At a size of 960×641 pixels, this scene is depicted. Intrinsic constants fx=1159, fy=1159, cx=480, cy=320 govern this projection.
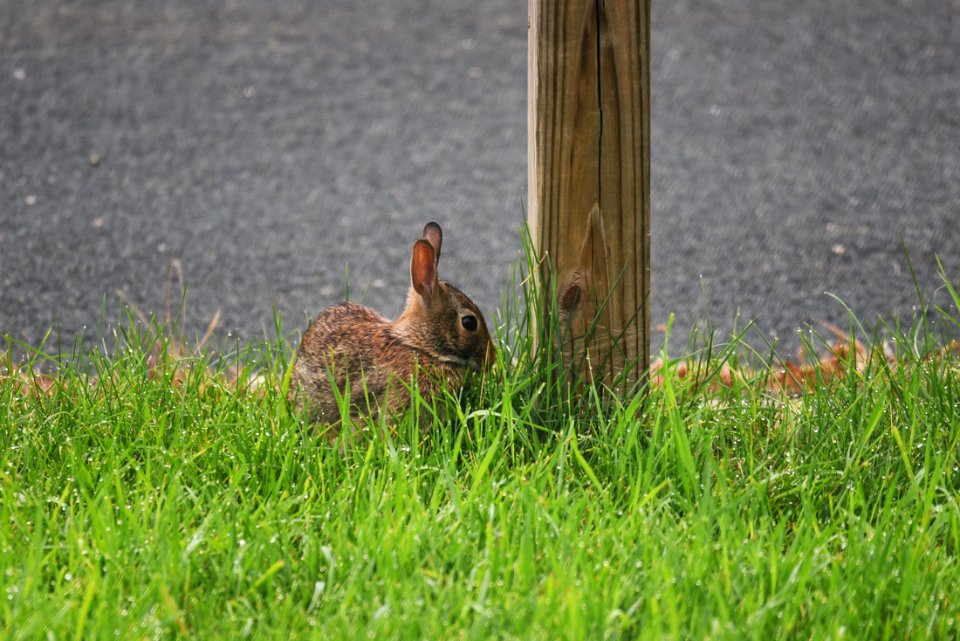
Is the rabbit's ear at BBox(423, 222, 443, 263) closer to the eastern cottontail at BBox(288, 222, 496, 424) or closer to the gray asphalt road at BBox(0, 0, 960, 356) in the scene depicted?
the eastern cottontail at BBox(288, 222, 496, 424)

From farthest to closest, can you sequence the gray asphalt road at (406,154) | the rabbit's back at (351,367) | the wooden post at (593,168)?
the gray asphalt road at (406,154)
the rabbit's back at (351,367)
the wooden post at (593,168)

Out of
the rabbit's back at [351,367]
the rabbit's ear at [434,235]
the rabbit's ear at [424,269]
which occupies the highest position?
the rabbit's ear at [434,235]

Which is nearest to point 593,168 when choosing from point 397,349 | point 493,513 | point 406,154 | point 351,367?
point 397,349

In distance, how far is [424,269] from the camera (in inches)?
132

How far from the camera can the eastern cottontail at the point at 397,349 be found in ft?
10.7

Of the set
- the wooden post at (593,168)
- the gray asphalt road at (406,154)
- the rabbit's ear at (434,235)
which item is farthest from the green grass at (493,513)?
the gray asphalt road at (406,154)

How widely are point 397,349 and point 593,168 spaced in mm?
769

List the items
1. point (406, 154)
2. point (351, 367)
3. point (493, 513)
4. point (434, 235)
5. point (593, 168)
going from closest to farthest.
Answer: point (493, 513)
point (593, 168)
point (351, 367)
point (434, 235)
point (406, 154)

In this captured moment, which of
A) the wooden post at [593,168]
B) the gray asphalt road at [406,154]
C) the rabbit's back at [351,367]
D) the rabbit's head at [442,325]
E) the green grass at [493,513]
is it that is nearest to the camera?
the green grass at [493,513]

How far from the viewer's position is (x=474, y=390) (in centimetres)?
334

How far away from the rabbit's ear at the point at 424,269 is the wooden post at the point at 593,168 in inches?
12.8

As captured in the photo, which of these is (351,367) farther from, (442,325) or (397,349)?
(442,325)

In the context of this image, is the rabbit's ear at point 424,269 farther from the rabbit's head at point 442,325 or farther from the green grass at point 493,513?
the green grass at point 493,513

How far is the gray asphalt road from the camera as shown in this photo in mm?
5172
